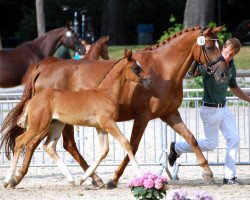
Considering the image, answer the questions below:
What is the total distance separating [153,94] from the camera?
36.9ft

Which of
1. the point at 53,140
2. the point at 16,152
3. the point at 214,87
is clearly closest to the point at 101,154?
the point at 53,140

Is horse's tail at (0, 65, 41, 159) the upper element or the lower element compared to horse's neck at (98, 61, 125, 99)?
lower

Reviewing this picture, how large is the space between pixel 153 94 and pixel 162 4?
27964 millimetres

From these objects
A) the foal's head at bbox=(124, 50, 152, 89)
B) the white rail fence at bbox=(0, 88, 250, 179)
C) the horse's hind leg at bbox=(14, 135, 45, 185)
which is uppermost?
the foal's head at bbox=(124, 50, 152, 89)

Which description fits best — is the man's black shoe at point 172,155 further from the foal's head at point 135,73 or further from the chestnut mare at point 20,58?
the chestnut mare at point 20,58

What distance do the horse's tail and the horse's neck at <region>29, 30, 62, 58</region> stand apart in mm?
4900

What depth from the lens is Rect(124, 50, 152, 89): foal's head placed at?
10922mm

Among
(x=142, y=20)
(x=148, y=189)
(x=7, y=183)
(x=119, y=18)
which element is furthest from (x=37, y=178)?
(x=142, y=20)

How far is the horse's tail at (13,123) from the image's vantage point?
1167cm

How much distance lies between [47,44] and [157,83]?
20.2ft

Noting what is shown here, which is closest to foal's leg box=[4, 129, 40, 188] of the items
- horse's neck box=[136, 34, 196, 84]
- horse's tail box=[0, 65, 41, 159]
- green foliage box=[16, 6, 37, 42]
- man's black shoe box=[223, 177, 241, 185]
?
horse's tail box=[0, 65, 41, 159]

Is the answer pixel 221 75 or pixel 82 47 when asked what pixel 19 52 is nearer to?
pixel 82 47

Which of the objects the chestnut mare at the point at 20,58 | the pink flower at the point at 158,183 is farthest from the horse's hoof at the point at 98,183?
the chestnut mare at the point at 20,58

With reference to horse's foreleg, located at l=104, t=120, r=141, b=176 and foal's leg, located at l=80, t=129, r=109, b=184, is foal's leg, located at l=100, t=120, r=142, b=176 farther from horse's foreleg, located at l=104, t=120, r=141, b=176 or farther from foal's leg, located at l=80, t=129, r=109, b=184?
foal's leg, located at l=80, t=129, r=109, b=184
